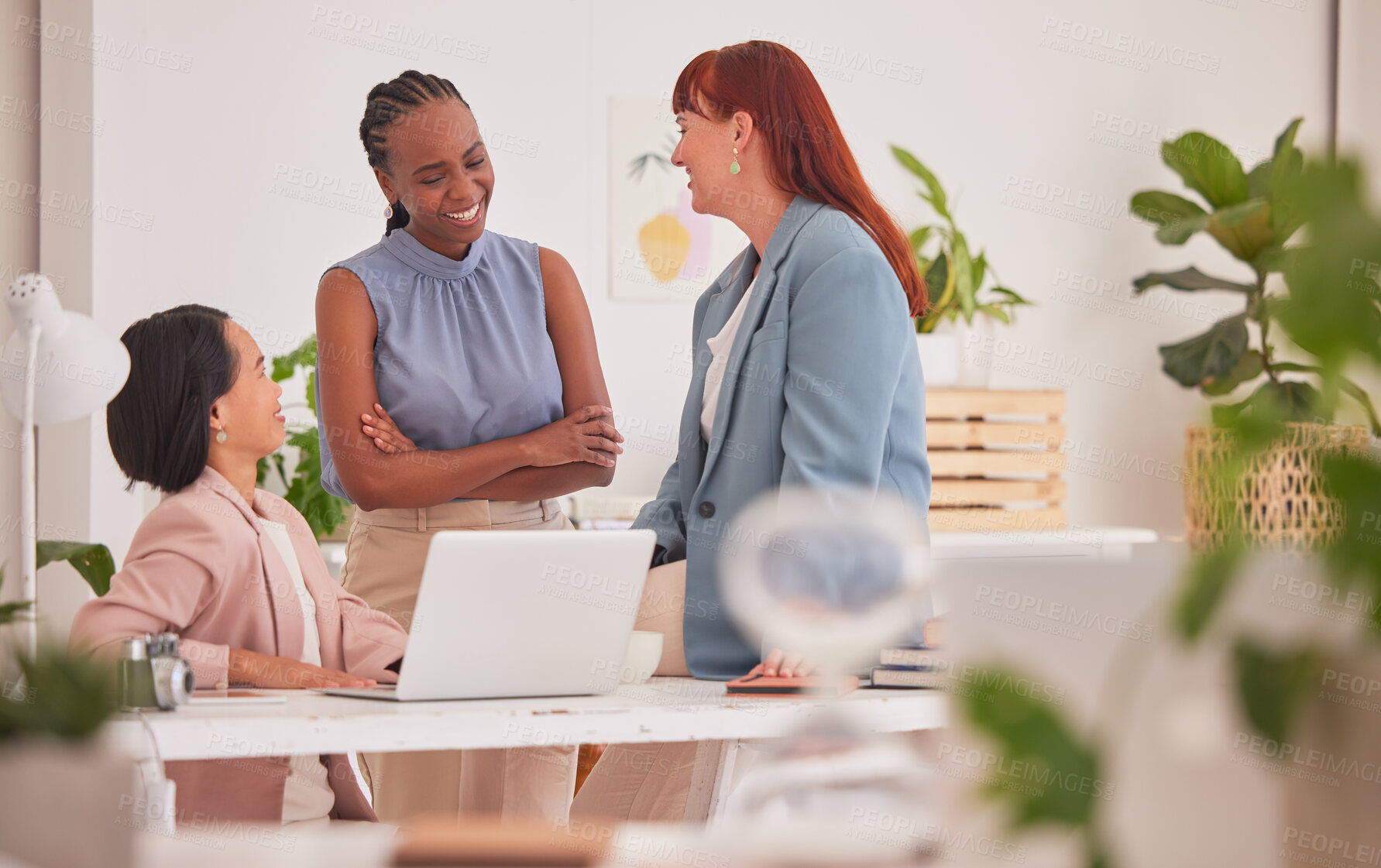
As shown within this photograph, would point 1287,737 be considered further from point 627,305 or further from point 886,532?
point 627,305

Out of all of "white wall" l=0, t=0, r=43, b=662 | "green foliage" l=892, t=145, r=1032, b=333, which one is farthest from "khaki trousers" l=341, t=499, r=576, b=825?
"green foliage" l=892, t=145, r=1032, b=333

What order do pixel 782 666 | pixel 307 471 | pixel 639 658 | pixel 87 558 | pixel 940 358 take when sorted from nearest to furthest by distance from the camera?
1. pixel 782 666
2. pixel 639 658
3. pixel 87 558
4. pixel 307 471
5. pixel 940 358

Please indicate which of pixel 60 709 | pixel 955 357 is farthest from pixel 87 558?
pixel 955 357

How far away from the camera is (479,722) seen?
46.3 inches

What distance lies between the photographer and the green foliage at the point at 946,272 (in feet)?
12.6

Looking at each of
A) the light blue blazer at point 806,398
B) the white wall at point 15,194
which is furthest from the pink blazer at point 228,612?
the white wall at point 15,194

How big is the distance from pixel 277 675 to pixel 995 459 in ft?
8.96

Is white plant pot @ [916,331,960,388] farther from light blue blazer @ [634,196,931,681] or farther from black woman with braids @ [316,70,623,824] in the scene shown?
light blue blazer @ [634,196,931,681]

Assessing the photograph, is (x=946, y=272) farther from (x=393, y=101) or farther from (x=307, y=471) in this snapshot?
(x=393, y=101)

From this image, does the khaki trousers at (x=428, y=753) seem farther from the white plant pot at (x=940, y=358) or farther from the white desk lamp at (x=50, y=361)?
the white plant pot at (x=940, y=358)

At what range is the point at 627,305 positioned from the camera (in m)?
4.08

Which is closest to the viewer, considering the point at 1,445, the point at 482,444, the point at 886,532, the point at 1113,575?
the point at 1113,575

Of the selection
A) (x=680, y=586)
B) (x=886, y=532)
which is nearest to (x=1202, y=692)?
(x=886, y=532)

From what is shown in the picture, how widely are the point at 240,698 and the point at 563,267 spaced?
99 cm
